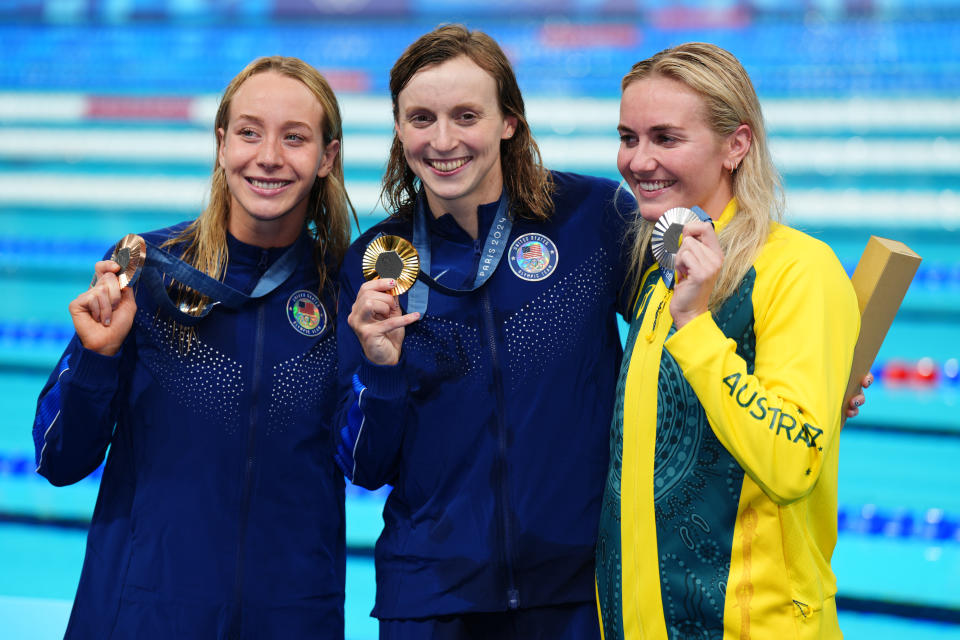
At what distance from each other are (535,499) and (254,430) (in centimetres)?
56

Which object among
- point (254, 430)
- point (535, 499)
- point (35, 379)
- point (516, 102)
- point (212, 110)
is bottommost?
point (535, 499)

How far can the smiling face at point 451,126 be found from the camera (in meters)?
1.74

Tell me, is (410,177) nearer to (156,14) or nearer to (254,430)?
(254,430)

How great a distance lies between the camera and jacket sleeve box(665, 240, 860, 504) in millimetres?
1358

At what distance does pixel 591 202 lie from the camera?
1.90 metres

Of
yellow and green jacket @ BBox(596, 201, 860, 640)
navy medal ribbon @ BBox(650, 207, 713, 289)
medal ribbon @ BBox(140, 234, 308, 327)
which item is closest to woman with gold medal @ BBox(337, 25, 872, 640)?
yellow and green jacket @ BBox(596, 201, 860, 640)

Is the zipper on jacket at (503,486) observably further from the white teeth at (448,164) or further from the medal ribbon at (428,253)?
the white teeth at (448,164)

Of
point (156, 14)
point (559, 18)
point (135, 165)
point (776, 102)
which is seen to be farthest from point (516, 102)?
point (156, 14)

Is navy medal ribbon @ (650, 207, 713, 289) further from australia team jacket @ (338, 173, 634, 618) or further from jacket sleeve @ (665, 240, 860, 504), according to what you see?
australia team jacket @ (338, 173, 634, 618)

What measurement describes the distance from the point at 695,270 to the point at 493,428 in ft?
1.61

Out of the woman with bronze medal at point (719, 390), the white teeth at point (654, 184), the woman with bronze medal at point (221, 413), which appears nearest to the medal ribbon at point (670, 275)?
the woman with bronze medal at point (719, 390)

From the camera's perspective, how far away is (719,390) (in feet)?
4.51

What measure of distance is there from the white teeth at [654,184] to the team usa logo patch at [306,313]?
2.33 feet

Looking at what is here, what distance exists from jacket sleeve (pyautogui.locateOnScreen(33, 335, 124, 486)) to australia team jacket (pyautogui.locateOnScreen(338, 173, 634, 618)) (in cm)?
44
